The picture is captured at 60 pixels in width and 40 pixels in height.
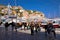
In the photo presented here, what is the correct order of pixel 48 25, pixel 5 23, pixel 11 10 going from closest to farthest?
pixel 48 25 < pixel 5 23 < pixel 11 10

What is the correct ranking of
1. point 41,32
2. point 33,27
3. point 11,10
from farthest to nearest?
1. point 11,10
2. point 41,32
3. point 33,27

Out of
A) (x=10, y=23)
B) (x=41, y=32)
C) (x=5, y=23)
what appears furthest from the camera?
(x=5, y=23)

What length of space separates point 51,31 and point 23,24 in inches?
95.7

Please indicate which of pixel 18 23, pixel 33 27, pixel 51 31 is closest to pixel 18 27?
pixel 18 23

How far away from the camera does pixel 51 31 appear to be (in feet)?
16.9

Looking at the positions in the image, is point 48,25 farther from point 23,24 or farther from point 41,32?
point 23,24

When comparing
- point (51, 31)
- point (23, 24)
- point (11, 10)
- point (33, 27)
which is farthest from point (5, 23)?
point (51, 31)

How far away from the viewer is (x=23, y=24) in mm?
7434

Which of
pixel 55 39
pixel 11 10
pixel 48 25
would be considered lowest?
pixel 55 39

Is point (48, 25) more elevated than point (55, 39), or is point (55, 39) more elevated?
point (48, 25)

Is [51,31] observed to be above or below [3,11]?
below

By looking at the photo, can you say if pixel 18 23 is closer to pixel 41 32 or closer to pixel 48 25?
pixel 41 32

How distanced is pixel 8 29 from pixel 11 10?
5.17ft

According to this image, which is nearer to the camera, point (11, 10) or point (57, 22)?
point (57, 22)
